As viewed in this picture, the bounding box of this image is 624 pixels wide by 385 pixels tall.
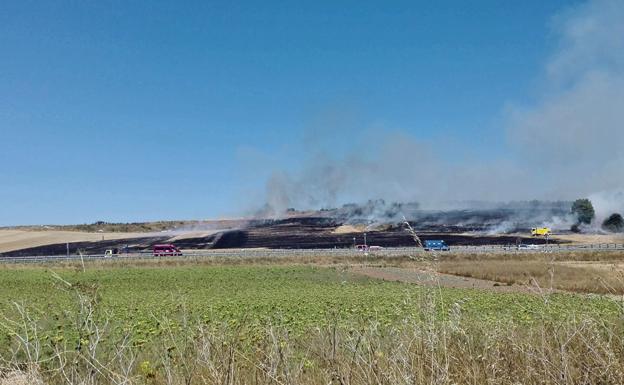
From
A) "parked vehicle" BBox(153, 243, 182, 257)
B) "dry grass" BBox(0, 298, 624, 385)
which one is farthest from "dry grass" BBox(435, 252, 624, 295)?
"parked vehicle" BBox(153, 243, 182, 257)

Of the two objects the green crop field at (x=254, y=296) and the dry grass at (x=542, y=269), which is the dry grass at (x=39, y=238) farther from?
the dry grass at (x=542, y=269)

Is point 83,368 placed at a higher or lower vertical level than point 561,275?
higher

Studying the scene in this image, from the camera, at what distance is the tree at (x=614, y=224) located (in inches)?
5162

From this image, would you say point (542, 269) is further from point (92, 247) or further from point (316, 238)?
point (92, 247)

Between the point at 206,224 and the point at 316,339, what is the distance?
16100 centimetres

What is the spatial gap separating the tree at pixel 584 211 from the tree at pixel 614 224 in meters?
5.50

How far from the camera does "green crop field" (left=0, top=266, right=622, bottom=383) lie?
5480mm

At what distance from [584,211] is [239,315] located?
138 metres

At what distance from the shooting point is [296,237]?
126688 mm

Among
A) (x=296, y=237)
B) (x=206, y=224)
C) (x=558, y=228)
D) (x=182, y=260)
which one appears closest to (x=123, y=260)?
(x=182, y=260)

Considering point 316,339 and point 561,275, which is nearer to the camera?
point 316,339

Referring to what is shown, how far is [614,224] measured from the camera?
132500mm

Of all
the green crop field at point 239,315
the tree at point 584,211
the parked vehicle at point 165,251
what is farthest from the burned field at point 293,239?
the green crop field at point 239,315

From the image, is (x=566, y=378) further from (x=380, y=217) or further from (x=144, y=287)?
(x=380, y=217)
